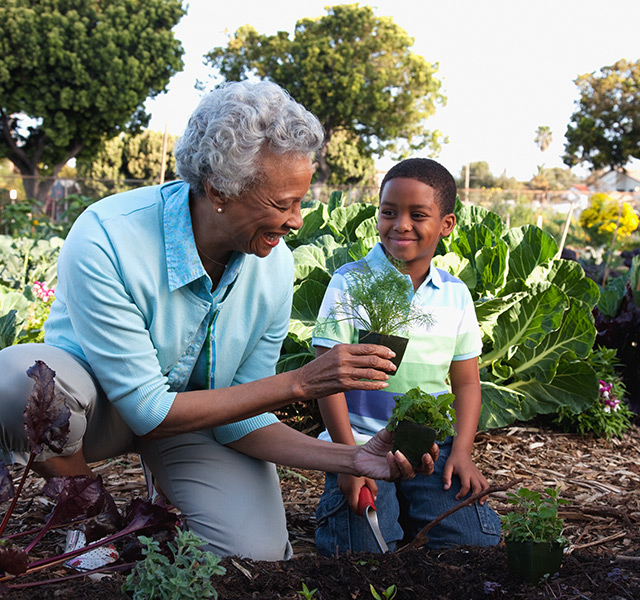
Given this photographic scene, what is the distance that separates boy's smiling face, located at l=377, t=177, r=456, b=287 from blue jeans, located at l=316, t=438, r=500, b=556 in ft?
2.55

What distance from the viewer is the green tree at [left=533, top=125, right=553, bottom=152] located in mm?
81056

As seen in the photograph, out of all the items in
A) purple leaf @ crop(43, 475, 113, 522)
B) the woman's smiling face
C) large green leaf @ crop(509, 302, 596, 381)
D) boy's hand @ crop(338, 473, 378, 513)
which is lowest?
boy's hand @ crop(338, 473, 378, 513)

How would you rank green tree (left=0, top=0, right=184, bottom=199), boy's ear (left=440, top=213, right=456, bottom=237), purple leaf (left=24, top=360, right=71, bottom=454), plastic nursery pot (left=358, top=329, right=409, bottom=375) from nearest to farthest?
purple leaf (left=24, top=360, right=71, bottom=454)
plastic nursery pot (left=358, top=329, right=409, bottom=375)
boy's ear (left=440, top=213, right=456, bottom=237)
green tree (left=0, top=0, right=184, bottom=199)

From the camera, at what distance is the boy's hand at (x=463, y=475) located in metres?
2.23

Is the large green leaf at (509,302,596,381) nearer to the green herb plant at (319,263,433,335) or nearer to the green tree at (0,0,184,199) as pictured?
the green herb plant at (319,263,433,335)

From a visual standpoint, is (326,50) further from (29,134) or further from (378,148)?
(29,134)

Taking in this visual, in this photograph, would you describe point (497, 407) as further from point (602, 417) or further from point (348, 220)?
point (348, 220)

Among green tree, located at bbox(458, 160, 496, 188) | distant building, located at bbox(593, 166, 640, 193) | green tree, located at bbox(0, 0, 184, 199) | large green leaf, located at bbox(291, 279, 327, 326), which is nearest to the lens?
large green leaf, located at bbox(291, 279, 327, 326)

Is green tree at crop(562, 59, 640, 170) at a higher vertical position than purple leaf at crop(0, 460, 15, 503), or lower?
higher

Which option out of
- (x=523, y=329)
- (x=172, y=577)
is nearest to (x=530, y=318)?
(x=523, y=329)

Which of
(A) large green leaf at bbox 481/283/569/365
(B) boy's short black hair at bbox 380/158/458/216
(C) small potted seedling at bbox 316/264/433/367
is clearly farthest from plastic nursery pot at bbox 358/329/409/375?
(A) large green leaf at bbox 481/283/569/365

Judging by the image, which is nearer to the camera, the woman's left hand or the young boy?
the woman's left hand

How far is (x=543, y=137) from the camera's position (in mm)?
82000

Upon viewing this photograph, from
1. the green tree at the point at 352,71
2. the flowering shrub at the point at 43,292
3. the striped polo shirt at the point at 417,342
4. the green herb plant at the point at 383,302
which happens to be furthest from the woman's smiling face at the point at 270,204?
the green tree at the point at 352,71
